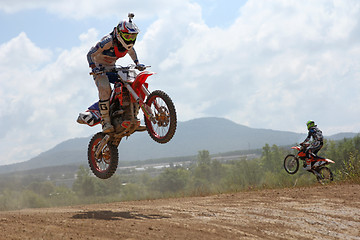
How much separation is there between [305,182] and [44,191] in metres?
45.2

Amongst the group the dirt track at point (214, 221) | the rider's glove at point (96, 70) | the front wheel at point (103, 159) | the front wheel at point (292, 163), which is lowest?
the dirt track at point (214, 221)

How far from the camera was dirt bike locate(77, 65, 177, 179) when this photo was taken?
9.95 metres

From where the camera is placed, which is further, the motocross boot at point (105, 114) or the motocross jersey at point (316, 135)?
the motocross jersey at point (316, 135)

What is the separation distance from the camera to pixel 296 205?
1073cm

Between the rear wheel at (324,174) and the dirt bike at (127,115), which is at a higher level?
the dirt bike at (127,115)

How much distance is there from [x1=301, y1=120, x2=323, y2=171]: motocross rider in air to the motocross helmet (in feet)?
39.6

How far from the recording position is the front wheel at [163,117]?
9797 mm

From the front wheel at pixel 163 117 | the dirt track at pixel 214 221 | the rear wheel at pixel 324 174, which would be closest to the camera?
the dirt track at pixel 214 221

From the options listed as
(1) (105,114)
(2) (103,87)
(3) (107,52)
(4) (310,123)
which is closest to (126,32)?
(3) (107,52)

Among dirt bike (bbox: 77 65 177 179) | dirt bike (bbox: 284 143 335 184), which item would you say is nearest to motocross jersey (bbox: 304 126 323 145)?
dirt bike (bbox: 284 143 335 184)

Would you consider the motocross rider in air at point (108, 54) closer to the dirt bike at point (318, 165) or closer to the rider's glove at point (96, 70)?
the rider's glove at point (96, 70)

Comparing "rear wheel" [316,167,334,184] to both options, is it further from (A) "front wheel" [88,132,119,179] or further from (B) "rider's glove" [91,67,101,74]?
(B) "rider's glove" [91,67,101,74]

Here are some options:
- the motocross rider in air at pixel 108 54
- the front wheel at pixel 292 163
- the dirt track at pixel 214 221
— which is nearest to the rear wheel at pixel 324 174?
the front wheel at pixel 292 163

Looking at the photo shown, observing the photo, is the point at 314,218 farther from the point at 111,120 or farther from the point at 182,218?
the point at 111,120
